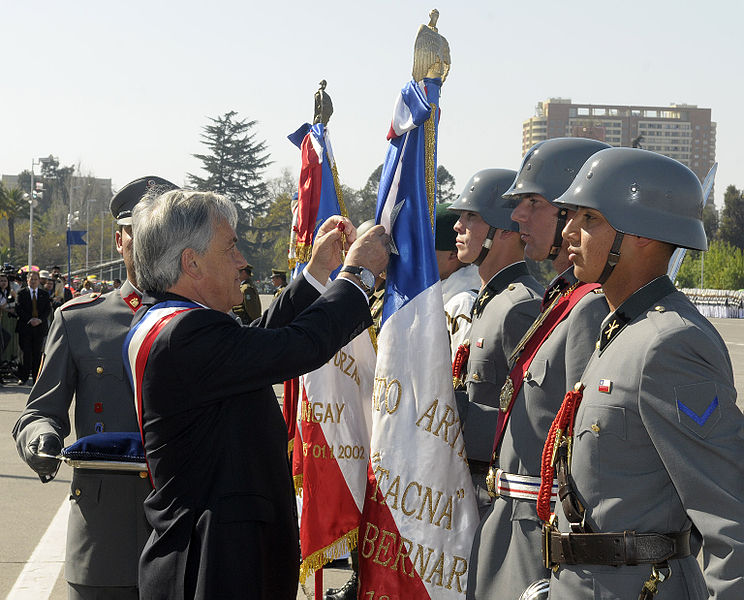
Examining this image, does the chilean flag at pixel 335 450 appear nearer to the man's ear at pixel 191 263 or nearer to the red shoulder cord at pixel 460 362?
the red shoulder cord at pixel 460 362

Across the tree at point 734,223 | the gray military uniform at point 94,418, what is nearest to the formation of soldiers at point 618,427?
the gray military uniform at point 94,418

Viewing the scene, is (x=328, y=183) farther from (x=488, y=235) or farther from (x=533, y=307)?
(x=533, y=307)

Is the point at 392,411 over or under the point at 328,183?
under

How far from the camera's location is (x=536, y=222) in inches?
155

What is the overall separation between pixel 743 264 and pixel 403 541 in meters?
74.5

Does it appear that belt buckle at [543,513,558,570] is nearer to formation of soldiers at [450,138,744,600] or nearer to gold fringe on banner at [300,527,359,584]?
formation of soldiers at [450,138,744,600]

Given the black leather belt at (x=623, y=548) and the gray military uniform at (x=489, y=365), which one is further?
the gray military uniform at (x=489, y=365)

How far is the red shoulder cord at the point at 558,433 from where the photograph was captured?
2.79m

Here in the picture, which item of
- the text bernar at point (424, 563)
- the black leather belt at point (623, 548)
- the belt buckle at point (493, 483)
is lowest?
the text bernar at point (424, 563)

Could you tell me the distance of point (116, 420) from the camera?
144 inches

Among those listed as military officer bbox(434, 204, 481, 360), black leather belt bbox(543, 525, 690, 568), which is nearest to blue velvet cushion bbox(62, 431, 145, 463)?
black leather belt bbox(543, 525, 690, 568)

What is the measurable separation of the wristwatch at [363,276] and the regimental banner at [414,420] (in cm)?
71

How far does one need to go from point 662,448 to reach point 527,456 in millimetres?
884

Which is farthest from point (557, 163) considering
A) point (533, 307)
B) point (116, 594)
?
point (116, 594)
